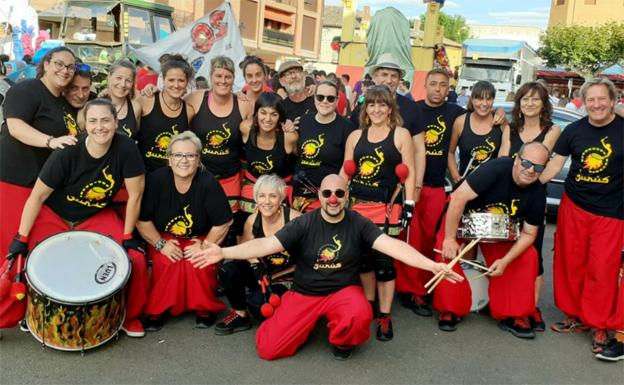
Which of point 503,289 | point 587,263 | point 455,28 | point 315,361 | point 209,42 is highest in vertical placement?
point 455,28

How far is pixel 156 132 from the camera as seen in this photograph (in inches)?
190

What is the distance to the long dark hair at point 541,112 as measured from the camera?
15.3 feet

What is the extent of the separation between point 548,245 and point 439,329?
3271 mm

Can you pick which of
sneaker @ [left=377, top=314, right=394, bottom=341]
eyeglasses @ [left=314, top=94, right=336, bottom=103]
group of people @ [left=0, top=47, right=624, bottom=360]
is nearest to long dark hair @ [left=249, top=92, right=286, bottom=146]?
group of people @ [left=0, top=47, right=624, bottom=360]

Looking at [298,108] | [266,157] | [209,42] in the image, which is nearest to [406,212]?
[266,157]

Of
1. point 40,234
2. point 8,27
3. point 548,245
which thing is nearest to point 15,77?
point 8,27

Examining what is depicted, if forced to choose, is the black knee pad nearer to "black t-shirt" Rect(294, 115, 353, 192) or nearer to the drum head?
"black t-shirt" Rect(294, 115, 353, 192)

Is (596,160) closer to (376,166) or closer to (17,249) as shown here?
(376,166)

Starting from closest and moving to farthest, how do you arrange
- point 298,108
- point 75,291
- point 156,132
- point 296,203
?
point 75,291 → point 156,132 → point 296,203 → point 298,108

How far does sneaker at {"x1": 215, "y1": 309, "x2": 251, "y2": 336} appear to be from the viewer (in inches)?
167

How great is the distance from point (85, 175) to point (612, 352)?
3.76m

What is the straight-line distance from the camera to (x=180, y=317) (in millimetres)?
4520

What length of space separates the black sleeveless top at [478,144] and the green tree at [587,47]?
32.2 metres

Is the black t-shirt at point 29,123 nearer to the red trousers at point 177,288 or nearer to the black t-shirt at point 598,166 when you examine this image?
the red trousers at point 177,288
